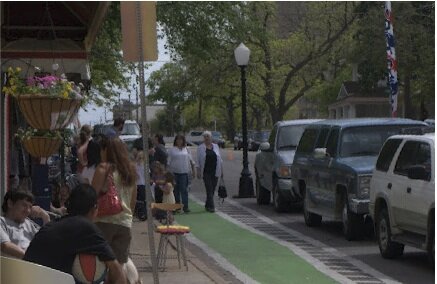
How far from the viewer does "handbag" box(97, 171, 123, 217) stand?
831 centimetres

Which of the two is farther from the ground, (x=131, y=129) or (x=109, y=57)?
(x=109, y=57)

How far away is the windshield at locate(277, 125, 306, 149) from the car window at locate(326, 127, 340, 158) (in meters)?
3.94

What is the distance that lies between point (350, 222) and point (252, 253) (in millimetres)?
1927

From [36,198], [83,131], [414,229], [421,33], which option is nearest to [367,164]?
[414,229]

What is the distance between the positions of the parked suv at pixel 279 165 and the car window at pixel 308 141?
112cm

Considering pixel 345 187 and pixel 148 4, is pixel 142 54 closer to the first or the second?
pixel 148 4

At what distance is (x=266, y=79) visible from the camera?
5606 cm

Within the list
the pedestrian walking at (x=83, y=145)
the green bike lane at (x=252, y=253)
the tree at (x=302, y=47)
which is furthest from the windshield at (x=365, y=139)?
the tree at (x=302, y=47)

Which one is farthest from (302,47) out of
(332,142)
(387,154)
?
(387,154)

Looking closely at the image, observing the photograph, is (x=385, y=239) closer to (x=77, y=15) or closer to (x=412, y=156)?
(x=412, y=156)

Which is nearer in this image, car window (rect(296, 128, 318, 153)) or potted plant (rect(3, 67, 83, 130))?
potted plant (rect(3, 67, 83, 130))

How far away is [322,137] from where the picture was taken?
54.6ft

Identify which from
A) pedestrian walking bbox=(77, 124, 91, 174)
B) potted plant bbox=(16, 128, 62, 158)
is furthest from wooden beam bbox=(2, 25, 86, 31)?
potted plant bbox=(16, 128, 62, 158)

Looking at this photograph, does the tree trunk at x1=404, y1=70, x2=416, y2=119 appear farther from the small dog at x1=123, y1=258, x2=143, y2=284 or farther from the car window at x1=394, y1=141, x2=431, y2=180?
the small dog at x1=123, y1=258, x2=143, y2=284
